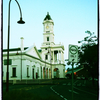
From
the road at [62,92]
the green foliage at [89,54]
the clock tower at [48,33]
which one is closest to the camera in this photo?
the road at [62,92]

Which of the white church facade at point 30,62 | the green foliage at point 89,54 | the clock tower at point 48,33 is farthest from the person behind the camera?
the clock tower at point 48,33

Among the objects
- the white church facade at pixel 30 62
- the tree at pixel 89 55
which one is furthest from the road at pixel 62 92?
the white church facade at pixel 30 62

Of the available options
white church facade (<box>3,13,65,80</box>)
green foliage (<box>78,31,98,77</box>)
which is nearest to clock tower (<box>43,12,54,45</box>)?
white church facade (<box>3,13,65,80</box>)

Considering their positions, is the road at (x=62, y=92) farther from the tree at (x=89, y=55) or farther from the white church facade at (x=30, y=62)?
the white church facade at (x=30, y=62)

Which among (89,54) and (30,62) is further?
(30,62)

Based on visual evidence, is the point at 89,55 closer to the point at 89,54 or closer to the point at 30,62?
the point at 89,54

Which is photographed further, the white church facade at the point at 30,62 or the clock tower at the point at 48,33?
the clock tower at the point at 48,33

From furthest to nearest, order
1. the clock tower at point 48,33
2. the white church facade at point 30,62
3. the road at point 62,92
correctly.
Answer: the clock tower at point 48,33 → the white church facade at point 30,62 → the road at point 62,92

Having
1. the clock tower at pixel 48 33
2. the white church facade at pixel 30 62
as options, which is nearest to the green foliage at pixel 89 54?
the white church facade at pixel 30 62

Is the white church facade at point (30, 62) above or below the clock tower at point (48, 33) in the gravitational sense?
below

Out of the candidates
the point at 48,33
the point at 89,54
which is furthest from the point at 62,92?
the point at 48,33

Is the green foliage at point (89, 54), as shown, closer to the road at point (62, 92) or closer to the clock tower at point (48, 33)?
the road at point (62, 92)

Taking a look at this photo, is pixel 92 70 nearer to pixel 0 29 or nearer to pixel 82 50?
pixel 82 50

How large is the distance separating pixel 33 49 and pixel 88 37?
33703mm
